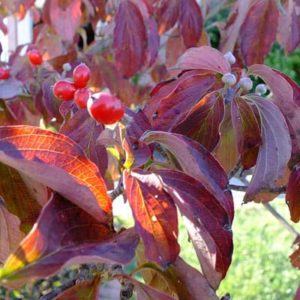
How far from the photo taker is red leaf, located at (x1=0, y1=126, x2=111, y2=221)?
60 cm

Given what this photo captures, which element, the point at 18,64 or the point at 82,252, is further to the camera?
the point at 18,64

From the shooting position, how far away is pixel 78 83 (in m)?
0.78

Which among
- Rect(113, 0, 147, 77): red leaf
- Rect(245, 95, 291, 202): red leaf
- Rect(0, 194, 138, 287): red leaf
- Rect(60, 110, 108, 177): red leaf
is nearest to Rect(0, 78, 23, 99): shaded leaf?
Rect(113, 0, 147, 77): red leaf

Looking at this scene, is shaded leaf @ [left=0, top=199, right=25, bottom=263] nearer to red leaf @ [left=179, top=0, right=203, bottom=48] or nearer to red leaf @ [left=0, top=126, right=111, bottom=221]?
red leaf @ [left=0, top=126, right=111, bottom=221]

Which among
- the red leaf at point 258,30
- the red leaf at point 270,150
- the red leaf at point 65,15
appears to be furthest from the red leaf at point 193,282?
the red leaf at point 65,15

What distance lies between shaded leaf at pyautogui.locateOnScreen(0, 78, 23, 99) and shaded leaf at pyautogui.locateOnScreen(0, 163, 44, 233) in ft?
2.19

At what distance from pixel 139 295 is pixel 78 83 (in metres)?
0.26

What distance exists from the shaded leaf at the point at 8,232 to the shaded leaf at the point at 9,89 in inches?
24.9

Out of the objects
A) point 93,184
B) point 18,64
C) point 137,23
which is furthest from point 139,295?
point 18,64

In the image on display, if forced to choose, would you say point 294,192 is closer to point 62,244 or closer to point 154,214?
point 154,214

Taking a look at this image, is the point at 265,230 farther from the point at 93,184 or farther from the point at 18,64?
the point at 93,184

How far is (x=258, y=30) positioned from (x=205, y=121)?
30.2 inches

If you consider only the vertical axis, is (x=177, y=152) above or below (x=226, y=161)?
above

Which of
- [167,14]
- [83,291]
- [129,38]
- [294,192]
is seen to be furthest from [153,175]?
[167,14]
